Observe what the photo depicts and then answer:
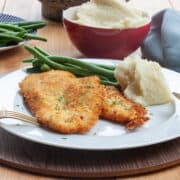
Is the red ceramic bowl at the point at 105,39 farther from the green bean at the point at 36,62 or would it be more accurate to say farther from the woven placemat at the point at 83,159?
the woven placemat at the point at 83,159

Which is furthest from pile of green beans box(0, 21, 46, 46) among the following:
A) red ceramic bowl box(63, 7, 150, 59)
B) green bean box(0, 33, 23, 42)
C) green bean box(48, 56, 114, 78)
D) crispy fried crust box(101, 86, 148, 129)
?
crispy fried crust box(101, 86, 148, 129)

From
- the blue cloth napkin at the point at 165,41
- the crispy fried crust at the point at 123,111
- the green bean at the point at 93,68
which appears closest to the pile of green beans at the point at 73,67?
the green bean at the point at 93,68

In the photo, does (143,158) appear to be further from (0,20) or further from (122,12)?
(0,20)

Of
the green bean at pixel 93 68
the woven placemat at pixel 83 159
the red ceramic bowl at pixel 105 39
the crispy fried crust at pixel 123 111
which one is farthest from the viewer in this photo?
the red ceramic bowl at pixel 105 39

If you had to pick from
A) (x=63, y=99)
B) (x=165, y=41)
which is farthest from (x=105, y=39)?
(x=63, y=99)

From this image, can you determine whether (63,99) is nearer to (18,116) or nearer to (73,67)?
(18,116)

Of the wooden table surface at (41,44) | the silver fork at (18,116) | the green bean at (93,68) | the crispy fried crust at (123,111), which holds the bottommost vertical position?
the wooden table surface at (41,44)

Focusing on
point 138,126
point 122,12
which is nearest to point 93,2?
point 122,12
